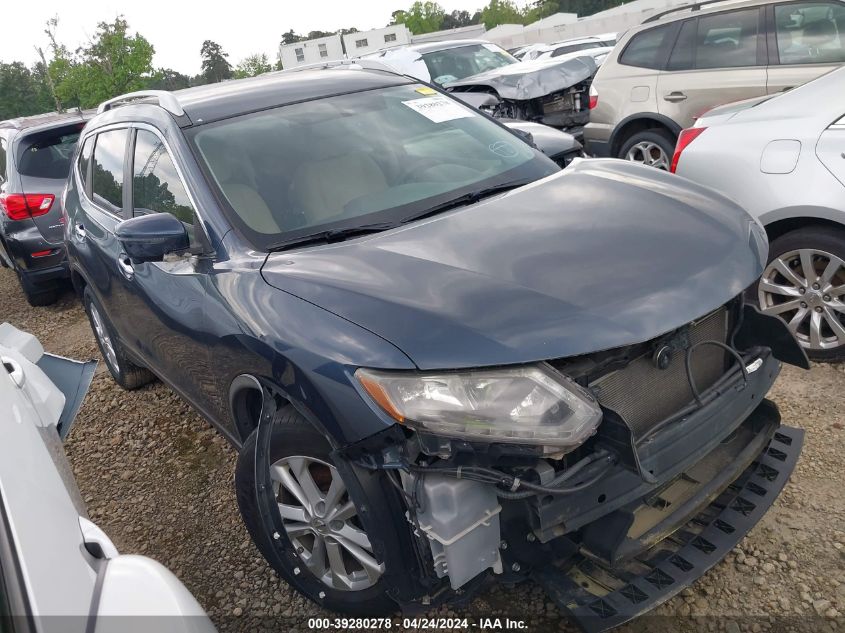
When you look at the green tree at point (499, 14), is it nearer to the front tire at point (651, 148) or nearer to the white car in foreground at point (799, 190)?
the front tire at point (651, 148)

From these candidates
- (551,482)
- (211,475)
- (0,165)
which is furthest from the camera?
(0,165)

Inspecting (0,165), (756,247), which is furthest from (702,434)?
(0,165)

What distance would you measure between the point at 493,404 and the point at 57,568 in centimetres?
103

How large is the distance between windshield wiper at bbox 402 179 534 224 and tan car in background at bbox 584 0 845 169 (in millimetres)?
3704

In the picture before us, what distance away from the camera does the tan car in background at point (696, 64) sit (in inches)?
203

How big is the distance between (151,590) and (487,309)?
106cm

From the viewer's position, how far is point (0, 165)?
7.57 metres

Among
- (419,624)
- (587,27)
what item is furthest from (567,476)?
(587,27)

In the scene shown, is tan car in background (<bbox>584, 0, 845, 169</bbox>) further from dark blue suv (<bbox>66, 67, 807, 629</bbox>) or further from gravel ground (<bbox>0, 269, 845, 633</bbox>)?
dark blue suv (<bbox>66, 67, 807, 629</bbox>)

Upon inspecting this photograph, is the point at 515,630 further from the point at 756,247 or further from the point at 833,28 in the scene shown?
the point at 833,28

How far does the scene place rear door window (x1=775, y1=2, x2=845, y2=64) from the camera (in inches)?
195

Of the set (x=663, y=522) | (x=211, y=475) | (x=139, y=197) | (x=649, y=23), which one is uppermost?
(x=649, y=23)

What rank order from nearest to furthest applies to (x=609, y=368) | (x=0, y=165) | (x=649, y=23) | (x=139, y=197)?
(x=609, y=368) → (x=139, y=197) → (x=649, y=23) → (x=0, y=165)

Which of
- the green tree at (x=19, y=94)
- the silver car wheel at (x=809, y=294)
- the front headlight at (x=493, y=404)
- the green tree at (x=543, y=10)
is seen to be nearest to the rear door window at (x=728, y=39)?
the silver car wheel at (x=809, y=294)
